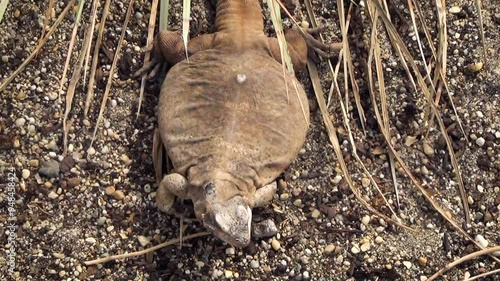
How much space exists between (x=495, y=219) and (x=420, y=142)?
51cm

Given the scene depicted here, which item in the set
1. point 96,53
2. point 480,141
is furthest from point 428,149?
point 96,53

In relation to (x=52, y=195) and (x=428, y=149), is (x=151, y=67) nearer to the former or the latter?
(x=52, y=195)

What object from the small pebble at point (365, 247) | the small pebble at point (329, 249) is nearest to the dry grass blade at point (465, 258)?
the small pebble at point (365, 247)

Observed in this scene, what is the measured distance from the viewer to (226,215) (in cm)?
292

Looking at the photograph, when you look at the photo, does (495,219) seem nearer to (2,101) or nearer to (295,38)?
(295,38)

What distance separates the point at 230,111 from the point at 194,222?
55cm

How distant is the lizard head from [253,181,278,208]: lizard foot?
0.19m

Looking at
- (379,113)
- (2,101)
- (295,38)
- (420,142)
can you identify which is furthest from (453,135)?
(2,101)

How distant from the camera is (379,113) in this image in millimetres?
3516

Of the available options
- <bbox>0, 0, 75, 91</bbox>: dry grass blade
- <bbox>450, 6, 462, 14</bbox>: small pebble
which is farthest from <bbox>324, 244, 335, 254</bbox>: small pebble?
<bbox>0, 0, 75, 91</bbox>: dry grass blade

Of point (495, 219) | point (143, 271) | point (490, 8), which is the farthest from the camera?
point (490, 8)

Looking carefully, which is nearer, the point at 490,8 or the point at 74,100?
the point at 74,100

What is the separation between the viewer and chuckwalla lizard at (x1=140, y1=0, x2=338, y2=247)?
3.11 metres

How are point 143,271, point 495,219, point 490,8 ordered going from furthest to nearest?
1. point 490,8
2. point 495,219
3. point 143,271
